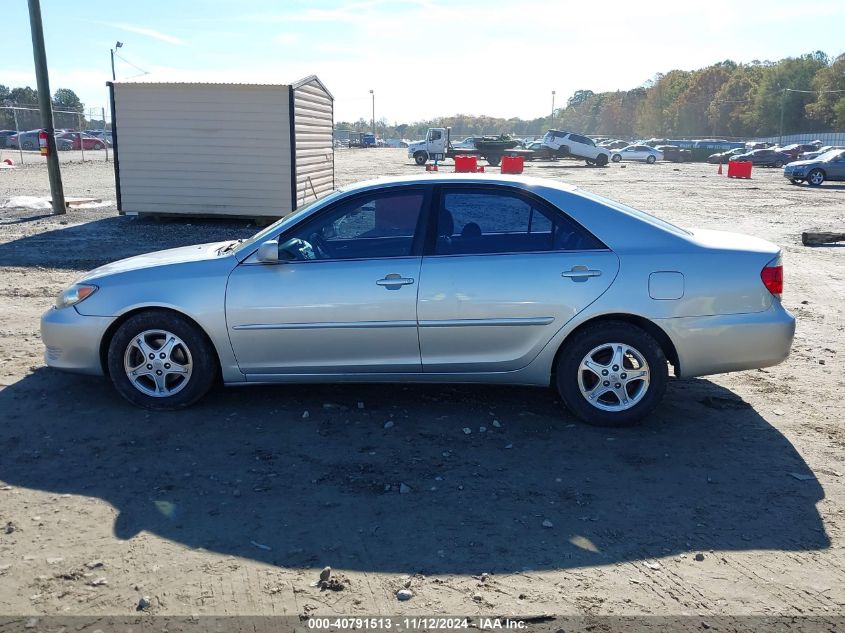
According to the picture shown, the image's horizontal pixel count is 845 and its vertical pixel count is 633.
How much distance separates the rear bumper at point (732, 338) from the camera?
5.01 metres

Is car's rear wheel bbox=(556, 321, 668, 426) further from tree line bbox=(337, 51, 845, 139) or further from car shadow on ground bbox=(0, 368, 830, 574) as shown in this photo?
tree line bbox=(337, 51, 845, 139)

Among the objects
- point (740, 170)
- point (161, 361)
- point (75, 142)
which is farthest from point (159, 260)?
point (75, 142)

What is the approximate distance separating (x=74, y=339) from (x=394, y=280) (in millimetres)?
2204

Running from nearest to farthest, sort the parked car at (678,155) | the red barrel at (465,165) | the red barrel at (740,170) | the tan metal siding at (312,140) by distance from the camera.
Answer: the tan metal siding at (312,140) → the red barrel at (465,165) → the red barrel at (740,170) → the parked car at (678,155)

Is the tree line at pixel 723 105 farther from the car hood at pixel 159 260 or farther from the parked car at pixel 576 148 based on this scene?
the car hood at pixel 159 260

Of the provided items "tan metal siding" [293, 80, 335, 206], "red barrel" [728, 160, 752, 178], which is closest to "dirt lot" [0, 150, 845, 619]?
"tan metal siding" [293, 80, 335, 206]

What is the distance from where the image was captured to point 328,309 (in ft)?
16.8

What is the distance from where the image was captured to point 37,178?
26312 millimetres

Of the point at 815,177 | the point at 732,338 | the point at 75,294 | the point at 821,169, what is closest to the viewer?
the point at 732,338

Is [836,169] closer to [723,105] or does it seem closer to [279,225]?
[279,225]

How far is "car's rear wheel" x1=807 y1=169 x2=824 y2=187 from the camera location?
30.9m

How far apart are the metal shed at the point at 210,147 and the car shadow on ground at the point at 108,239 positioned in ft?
1.25

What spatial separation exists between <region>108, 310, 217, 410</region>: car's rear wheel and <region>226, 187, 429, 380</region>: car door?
0.28 metres

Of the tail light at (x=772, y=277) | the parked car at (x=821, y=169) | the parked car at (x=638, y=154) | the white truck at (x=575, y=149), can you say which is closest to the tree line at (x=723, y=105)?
the parked car at (x=638, y=154)
